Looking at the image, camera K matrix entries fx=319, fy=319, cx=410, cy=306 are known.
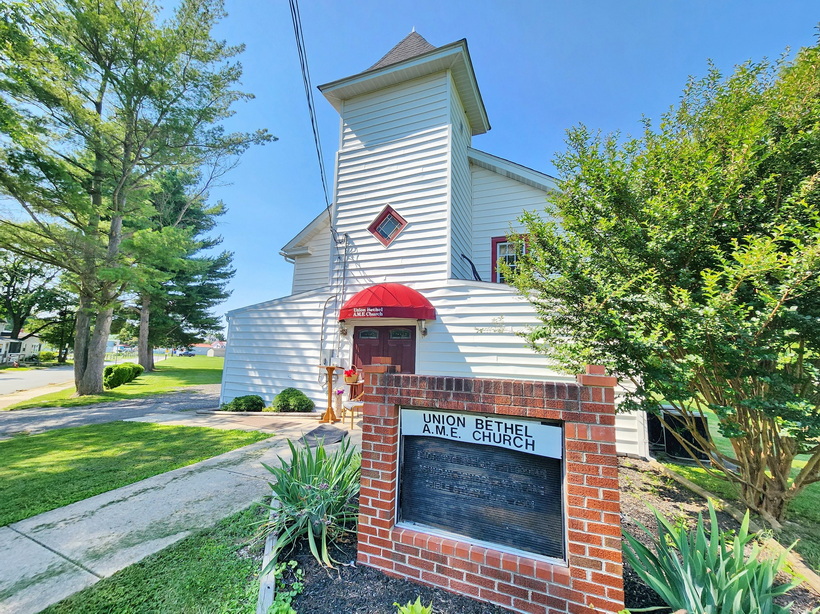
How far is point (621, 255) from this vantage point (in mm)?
3520

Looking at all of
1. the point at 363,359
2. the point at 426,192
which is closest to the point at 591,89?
the point at 426,192

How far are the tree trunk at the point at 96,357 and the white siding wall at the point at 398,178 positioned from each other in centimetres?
1021

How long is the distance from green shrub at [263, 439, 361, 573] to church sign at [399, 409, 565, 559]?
0.71m

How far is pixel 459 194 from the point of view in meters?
8.79

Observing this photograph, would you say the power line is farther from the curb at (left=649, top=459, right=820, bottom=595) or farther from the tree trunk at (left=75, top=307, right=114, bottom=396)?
the tree trunk at (left=75, top=307, right=114, bottom=396)

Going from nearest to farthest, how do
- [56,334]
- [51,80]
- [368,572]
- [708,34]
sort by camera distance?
[368,572]
[708,34]
[51,80]
[56,334]

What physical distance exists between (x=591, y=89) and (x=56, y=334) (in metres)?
50.8

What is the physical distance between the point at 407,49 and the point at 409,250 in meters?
6.47

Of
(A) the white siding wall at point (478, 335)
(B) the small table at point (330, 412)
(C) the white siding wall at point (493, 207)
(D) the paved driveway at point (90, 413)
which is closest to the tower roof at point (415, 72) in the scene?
(C) the white siding wall at point (493, 207)

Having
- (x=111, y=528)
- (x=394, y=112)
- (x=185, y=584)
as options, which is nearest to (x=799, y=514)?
(x=185, y=584)

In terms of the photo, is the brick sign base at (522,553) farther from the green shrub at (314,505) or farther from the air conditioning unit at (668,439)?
the air conditioning unit at (668,439)

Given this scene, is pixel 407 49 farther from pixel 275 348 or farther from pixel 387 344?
pixel 275 348

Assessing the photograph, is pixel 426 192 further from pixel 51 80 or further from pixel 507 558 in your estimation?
pixel 51 80

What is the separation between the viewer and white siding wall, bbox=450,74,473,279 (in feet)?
27.2
